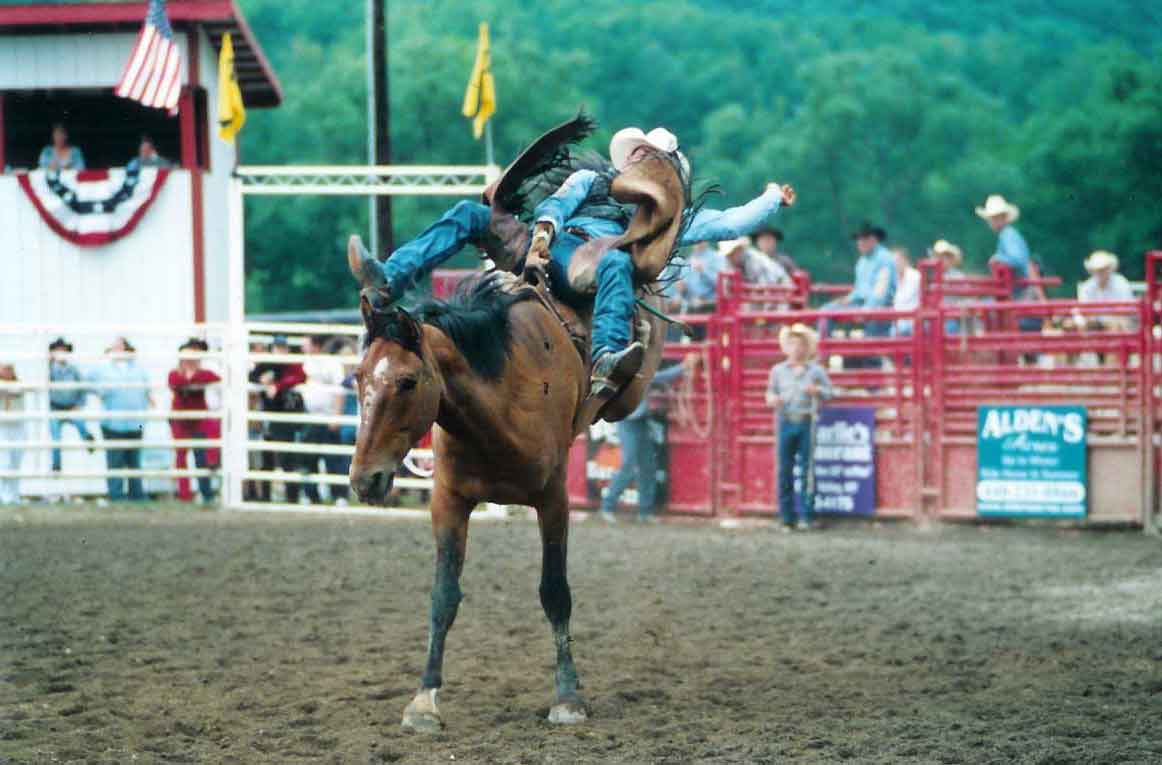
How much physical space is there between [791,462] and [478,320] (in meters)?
7.78

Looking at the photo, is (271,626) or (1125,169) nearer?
(271,626)

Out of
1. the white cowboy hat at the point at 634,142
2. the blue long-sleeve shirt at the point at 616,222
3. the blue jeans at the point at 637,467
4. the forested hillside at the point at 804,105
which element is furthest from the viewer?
the forested hillside at the point at 804,105

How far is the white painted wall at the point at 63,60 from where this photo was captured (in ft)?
62.9

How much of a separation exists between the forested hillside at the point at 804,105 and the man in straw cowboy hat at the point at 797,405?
25.2m

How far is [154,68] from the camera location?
1564 cm

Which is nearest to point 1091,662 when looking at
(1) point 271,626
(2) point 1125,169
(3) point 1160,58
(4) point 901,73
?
(1) point 271,626

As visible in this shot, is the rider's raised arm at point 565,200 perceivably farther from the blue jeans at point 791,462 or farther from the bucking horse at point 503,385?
the blue jeans at point 791,462

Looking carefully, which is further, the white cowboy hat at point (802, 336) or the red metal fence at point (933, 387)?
the white cowboy hat at point (802, 336)

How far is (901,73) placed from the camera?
56.3m

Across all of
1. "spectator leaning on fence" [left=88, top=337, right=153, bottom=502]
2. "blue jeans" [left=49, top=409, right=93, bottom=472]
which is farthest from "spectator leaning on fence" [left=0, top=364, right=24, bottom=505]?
"spectator leaning on fence" [left=88, top=337, right=153, bottom=502]

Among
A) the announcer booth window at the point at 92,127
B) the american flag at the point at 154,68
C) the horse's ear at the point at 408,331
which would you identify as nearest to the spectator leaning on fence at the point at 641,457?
the american flag at the point at 154,68

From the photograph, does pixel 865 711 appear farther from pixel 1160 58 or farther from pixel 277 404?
pixel 1160 58

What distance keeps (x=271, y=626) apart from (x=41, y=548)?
3702 millimetres

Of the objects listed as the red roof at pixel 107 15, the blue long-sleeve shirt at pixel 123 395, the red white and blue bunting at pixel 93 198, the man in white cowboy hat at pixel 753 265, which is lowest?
the blue long-sleeve shirt at pixel 123 395
